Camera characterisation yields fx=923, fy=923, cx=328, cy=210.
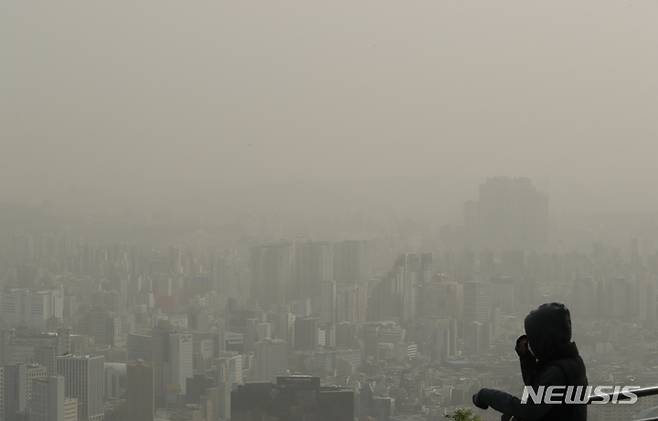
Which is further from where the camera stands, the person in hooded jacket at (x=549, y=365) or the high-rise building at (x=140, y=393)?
the high-rise building at (x=140, y=393)

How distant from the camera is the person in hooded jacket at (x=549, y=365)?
1.29 meters

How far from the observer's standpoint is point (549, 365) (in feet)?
4.24

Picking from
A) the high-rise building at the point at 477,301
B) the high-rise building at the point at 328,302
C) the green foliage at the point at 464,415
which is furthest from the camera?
the high-rise building at the point at 328,302

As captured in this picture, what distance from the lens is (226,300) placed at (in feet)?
48.4

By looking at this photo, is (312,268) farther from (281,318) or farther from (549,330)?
(549,330)

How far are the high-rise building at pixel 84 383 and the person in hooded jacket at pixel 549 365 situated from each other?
1094 cm

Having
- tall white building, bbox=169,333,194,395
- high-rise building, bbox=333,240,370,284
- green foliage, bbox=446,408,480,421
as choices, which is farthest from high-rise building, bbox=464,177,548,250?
green foliage, bbox=446,408,480,421

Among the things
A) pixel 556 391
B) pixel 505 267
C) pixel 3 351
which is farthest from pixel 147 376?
pixel 556 391

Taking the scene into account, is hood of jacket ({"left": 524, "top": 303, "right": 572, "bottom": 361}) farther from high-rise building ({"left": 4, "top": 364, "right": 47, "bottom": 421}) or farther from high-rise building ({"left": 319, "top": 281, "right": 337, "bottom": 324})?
high-rise building ({"left": 319, "top": 281, "right": 337, "bottom": 324})

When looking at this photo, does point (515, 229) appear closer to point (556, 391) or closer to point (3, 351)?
point (3, 351)

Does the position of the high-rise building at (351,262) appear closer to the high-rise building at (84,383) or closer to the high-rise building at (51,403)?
the high-rise building at (84,383)

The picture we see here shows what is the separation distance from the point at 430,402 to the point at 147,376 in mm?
5568

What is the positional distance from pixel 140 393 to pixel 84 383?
2.59 feet

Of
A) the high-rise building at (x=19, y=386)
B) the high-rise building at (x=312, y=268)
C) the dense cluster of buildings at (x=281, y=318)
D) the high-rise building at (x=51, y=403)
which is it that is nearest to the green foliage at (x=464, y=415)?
the dense cluster of buildings at (x=281, y=318)
